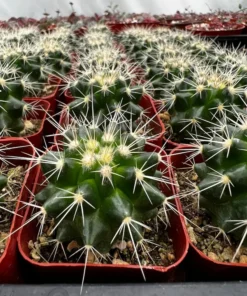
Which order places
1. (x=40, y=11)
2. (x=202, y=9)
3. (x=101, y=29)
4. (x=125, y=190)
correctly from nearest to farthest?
1. (x=125, y=190)
2. (x=101, y=29)
3. (x=40, y=11)
4. (x=202, y=9)

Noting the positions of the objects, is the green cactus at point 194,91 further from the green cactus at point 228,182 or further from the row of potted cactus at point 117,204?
the green cactus at point 228,182

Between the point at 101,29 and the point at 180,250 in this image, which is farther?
the point at 101,29

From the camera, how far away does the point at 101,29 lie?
9.57 ft

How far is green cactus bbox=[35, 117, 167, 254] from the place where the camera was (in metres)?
0.77

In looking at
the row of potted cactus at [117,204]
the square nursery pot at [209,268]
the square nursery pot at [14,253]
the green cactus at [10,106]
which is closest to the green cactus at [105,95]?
the row of potted cactus at [117,204]

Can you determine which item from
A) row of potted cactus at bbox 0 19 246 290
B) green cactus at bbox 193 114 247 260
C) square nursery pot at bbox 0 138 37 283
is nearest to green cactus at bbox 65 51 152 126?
row of potted cactus at bbox 0 19 246 290

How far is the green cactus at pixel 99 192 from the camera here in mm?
771

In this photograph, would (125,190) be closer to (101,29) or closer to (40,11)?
(101,29)

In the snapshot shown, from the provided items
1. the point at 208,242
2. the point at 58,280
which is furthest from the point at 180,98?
the point at 58,280

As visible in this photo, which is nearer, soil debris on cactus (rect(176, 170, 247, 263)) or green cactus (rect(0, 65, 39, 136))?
soil debris on cactus (rect(176, 170, 247, 263))

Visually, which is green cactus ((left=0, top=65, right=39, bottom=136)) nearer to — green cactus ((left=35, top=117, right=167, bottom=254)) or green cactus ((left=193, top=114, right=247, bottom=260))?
green cactus ((left=35, top=117, right=167, bottom=254))

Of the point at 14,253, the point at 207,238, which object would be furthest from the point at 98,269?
the point at 207,238

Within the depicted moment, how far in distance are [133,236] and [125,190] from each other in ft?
0.36

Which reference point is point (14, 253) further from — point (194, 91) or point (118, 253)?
point (194, 91)
